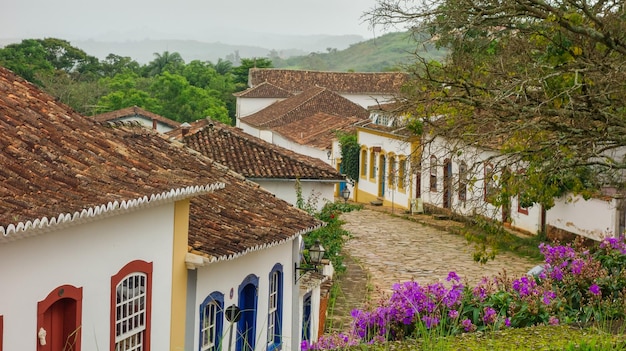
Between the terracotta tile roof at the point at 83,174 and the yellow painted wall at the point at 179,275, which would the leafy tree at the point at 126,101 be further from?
the yellow painted wall at the point at 179,275

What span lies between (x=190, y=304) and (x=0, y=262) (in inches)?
162

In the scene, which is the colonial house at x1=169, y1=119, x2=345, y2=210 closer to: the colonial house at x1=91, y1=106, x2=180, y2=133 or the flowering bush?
the flowering bush

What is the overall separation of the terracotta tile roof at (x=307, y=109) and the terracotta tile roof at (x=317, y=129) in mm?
2704

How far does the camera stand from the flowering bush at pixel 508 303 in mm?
7680

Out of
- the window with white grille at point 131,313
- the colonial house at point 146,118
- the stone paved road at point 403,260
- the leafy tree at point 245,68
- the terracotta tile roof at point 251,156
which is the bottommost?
the stone paved road at point 403,260

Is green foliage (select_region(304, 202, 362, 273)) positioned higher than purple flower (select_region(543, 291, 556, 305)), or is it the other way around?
purple flower (select_region(543, 291, 556, 305))

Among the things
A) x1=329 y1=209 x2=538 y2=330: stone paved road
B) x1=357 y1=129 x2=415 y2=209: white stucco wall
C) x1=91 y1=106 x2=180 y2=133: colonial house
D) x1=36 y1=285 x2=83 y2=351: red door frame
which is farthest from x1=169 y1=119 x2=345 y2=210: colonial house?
x1=91 y1=106 x2=180 y2=133: colonial house

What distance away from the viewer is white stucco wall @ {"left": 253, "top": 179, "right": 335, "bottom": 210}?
22141 millimetres

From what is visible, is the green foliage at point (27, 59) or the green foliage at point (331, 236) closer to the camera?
the green foliage at point (331, 236)

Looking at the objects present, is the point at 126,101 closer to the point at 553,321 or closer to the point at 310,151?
the point at 310,151

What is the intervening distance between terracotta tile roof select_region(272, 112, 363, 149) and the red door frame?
3696 cm

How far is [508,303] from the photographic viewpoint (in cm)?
812

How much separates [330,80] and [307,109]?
15.0 meters

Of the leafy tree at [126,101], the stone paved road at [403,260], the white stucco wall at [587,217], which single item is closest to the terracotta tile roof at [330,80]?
the leafy tree at [126,101]
